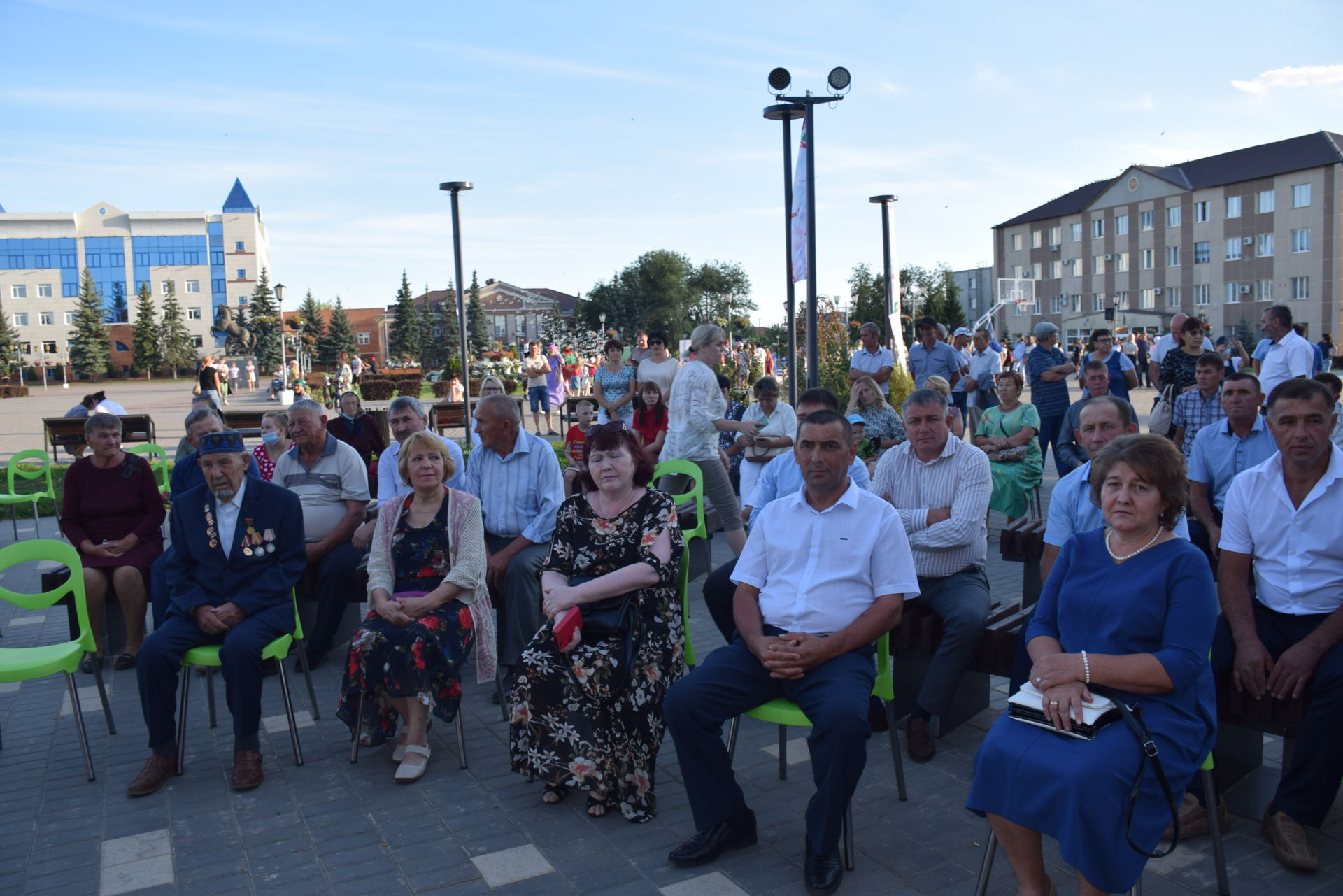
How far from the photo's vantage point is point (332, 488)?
18.9 feet

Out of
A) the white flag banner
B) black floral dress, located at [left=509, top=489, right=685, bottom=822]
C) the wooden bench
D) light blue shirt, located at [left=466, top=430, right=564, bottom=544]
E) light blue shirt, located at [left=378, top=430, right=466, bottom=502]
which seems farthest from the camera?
the wooden bench

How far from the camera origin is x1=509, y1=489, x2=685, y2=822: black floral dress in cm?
379

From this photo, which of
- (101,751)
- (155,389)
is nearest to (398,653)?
(101,751)

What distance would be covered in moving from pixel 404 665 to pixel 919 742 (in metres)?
2.29

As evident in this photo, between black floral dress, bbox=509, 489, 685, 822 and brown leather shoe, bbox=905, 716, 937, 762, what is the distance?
107cm

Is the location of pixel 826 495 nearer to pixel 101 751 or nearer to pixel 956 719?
pixel 956 719

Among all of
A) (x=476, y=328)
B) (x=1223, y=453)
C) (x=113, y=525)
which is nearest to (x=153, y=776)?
(x=113, y=525)

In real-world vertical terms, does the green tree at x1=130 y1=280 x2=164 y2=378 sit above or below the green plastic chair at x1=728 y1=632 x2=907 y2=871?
above

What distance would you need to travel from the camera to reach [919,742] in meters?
4.14

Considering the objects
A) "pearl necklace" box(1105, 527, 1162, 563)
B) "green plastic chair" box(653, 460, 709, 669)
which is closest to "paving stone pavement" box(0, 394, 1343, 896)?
"green plastic chair" box(653, 460, 709, 669)

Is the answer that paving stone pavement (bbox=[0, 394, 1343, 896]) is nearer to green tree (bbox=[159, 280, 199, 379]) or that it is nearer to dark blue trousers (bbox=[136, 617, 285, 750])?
dark blue trousers (bbox=[136, 617, 285, 750])

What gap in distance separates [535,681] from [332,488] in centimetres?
249

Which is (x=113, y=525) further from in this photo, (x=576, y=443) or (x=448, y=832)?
(x=576, y=443)

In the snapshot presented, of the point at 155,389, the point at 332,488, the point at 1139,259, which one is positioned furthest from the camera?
the point at 1139,259
